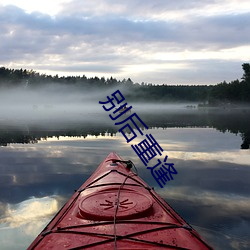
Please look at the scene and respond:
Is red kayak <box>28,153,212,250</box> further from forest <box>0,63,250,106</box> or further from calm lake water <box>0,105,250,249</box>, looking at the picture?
forest <box>0,63,250,106</box>

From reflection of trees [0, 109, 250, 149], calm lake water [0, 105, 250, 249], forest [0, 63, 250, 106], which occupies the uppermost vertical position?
forest [0, 63, 250, 106]

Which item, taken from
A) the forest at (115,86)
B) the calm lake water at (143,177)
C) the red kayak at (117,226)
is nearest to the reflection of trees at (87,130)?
the calm lake water at (143,177)

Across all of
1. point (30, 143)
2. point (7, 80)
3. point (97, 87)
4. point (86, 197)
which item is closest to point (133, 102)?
point (97, 87)

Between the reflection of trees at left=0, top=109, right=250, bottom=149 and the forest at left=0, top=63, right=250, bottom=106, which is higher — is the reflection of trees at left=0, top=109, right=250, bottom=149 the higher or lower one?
the lower one

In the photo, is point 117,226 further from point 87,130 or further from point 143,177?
point 87,130

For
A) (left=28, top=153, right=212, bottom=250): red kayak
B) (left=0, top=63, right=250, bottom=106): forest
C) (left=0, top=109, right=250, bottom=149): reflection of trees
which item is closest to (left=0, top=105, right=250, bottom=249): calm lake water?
(left=28, top=153, right=212, bottom=250): red kayak

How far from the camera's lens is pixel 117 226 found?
4.69 meters

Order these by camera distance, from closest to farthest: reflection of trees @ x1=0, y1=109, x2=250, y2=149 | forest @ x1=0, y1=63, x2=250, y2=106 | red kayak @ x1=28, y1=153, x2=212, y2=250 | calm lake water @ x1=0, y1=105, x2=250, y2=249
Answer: red kayak @ x1=28, y1=153, x2=212, y2=250, calm lake water @ x1=0, y1=105, x2=250, y2=249, reflection of trees @ x1=0, y1=109, x2=250, y2=149, forest @ x1=0, y1=63, x2=250, y2=106

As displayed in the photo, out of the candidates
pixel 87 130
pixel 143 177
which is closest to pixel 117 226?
pixel 143 177

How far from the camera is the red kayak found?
13.9 ft

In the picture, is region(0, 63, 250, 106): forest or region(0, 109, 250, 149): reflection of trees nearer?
region(0, 109, 250, 149): reflection of trees

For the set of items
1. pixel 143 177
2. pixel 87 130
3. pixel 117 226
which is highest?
pixel 117 226

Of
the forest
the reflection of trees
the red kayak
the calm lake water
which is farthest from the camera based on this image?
the forest

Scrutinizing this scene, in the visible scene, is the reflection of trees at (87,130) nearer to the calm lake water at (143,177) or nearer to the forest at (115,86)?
the calm lake water at (143,177)
